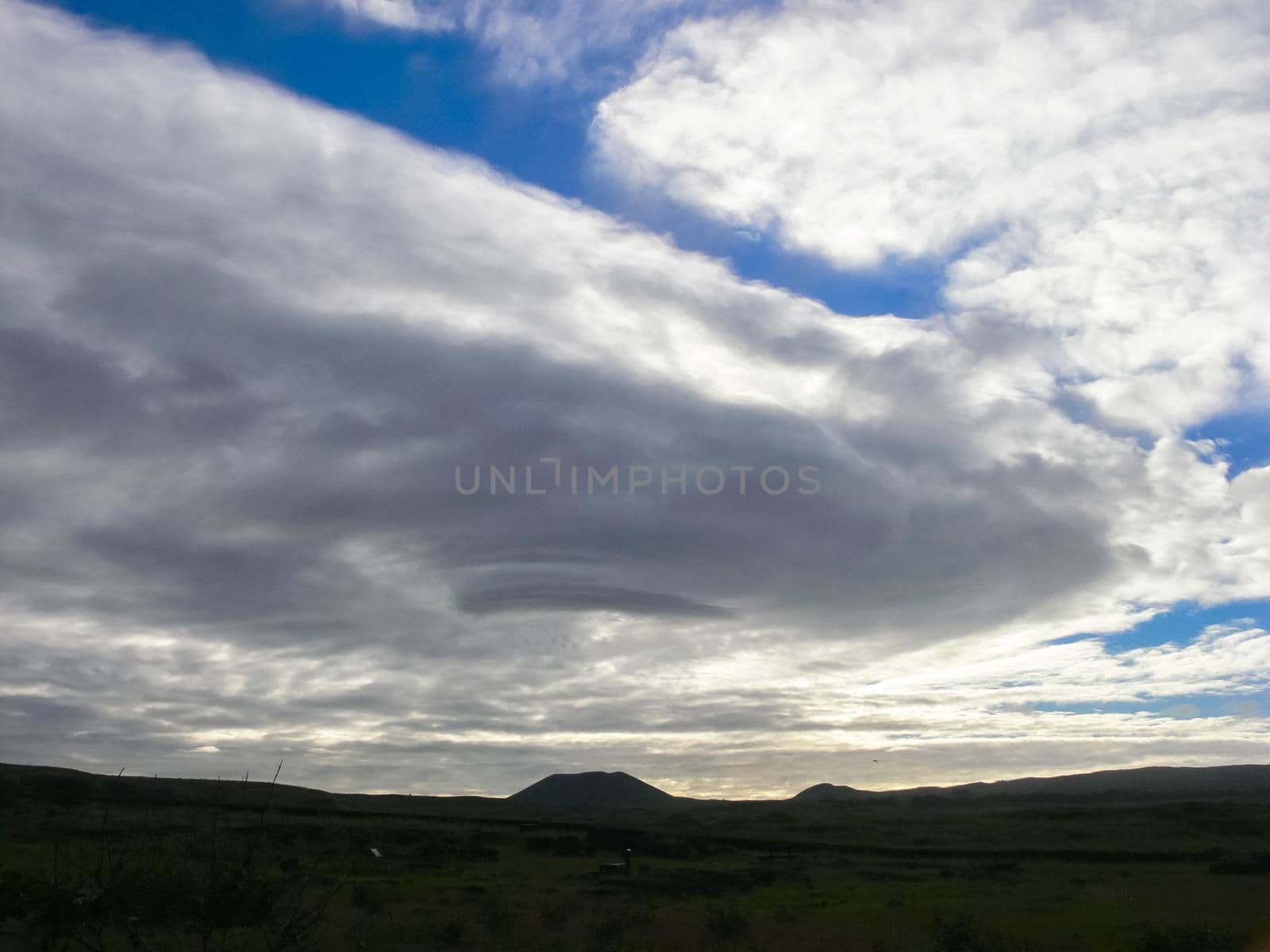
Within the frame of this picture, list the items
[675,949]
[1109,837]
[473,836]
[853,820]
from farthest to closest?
1. [853,820]
2. [1109,837]
3. [473,836]
4. [675,949]

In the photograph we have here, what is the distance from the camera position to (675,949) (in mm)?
24344

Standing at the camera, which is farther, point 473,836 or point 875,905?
point 473,836

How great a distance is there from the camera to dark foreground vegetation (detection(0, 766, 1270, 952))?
47.1 feet

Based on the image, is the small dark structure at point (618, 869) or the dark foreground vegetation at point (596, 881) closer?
the dark foreground vegetation at point (596, 881)

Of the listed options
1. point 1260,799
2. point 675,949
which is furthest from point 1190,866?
point 1260,799

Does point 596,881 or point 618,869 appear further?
point 618,869

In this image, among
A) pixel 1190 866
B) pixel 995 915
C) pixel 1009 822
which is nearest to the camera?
pixel 995 915

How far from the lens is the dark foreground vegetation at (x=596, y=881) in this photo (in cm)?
1437

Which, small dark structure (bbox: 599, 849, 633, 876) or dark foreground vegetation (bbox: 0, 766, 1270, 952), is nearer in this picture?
dark foreground vegetation (bbox: 0, 766, 1270, 952)

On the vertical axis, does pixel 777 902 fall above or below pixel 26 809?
below

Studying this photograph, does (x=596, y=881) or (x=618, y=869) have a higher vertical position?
(x=618, y=869)

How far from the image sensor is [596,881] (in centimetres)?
4484

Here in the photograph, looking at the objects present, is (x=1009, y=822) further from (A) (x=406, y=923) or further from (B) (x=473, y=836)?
(A) (x=406, y=923)

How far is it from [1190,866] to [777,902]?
27.8 m
